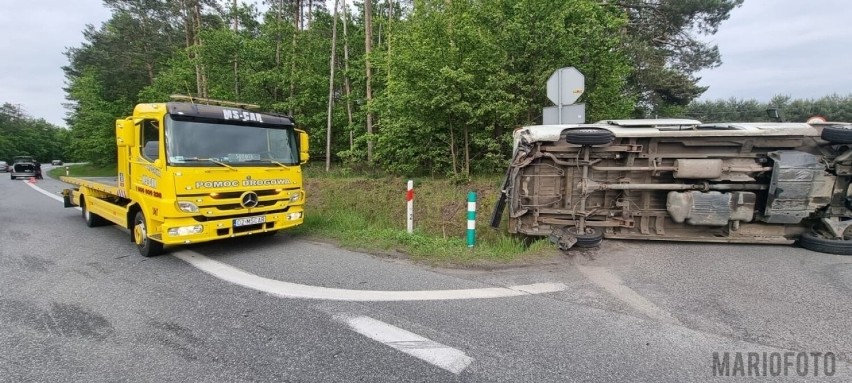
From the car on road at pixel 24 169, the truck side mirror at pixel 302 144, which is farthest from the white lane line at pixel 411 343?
the car on road at pixel 24 169

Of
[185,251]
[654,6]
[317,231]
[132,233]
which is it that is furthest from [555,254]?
[654,6]

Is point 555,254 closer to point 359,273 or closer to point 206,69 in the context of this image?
point 359,273

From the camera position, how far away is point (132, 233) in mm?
6492

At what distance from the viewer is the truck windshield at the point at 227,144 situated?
548cm

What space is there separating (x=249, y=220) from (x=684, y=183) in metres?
6.74

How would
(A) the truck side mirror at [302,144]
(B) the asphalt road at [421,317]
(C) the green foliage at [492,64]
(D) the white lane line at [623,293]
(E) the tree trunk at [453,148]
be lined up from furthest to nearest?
1. (E) the tree trunk at [453,148]
2. (C) the green foliage at [492,64]
3. (A) the truck side mirror at [302,144]
4. (D) the white lane line at [623,293]
5. (B) the asphalt road at [421,317]

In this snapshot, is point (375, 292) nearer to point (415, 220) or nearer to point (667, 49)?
point (415, 220)

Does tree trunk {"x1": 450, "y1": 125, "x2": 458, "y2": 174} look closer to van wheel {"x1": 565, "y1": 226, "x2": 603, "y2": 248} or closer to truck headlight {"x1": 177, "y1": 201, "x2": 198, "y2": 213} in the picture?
van wheel {"x1": 565, "y1": 226, "x2": 603, "y2": 248}

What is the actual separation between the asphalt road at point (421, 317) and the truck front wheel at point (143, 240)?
266 mm

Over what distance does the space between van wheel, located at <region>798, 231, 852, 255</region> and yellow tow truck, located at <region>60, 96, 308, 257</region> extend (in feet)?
25.8

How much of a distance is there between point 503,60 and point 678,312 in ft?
28.0

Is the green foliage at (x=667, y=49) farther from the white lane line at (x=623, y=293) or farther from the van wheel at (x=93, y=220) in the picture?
the van wheel at (x=93, y=220)

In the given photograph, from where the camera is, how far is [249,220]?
19.5 ft

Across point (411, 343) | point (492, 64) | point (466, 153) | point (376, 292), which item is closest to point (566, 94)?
point (492, 64)
